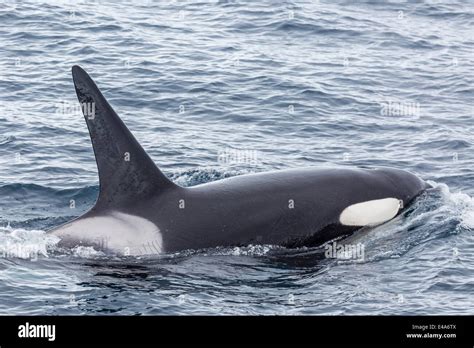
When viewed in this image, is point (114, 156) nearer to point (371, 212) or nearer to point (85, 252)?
point (85, 252)

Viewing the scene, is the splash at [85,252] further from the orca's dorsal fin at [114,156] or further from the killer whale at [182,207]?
the orca's dorsal fin at [114,156]

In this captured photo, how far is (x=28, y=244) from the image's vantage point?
14500 mm

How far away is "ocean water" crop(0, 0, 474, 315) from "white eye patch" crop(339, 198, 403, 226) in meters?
0.17

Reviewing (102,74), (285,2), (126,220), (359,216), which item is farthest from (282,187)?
(285,2)

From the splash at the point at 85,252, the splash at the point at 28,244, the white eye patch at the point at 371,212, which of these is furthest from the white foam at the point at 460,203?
the splash at the point at 28,244

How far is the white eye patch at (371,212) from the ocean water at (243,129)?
0.55 feet

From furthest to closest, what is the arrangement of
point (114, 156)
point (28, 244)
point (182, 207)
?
point (28, 244), point (182, 207), point (114, 156)

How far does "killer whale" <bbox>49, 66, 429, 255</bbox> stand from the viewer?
547 inches

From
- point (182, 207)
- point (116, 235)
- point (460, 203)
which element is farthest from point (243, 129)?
point (116, 235)

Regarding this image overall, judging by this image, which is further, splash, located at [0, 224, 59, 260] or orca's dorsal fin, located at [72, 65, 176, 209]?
splash, located at [0, 224, 59, 260]

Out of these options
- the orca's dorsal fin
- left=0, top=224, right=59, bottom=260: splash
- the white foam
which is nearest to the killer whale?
the orca's dorsal fin

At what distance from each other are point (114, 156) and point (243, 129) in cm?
868

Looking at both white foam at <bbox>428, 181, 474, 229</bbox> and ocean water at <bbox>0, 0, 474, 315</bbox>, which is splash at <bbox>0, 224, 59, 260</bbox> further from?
white foam at <bbox>428, 181, 474, 229</bbox>

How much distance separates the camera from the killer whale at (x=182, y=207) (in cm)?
1391
